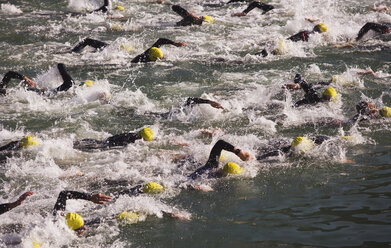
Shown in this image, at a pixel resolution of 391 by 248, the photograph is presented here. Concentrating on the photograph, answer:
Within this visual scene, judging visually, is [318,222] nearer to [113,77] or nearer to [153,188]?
[153,188]

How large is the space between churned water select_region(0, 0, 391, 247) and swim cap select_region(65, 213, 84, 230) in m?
0.16

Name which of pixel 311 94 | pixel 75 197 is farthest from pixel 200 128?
pixel 75 197

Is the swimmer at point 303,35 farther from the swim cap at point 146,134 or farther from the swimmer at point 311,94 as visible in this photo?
the swim cap at point 146,134

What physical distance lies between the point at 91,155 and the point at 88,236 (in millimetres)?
2888

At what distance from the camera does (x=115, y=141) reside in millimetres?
10109

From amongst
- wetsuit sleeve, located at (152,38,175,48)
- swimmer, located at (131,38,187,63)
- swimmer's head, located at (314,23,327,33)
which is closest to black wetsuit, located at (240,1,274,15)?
swimmer's head, located at (314,23,327,33)

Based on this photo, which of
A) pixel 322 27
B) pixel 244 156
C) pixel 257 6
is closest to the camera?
pixel 244 156

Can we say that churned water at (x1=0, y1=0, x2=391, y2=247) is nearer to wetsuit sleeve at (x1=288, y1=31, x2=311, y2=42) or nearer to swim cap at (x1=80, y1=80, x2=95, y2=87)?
swim cap at (x1=80, y1=80, x2=95, y2=87)

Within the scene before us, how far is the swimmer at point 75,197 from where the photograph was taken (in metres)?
7.21

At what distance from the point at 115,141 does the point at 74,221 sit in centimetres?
307

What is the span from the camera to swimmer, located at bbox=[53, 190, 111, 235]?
721cm

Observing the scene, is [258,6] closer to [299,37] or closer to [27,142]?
[299,37]

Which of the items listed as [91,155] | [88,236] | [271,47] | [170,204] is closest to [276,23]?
[271,47]

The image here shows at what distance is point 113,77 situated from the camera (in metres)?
13.6
